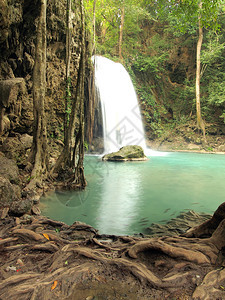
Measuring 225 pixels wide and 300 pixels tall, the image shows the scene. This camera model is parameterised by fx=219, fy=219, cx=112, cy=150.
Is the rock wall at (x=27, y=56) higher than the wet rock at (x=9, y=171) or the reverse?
higher

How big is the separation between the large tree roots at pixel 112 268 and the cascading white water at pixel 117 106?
1524 centimetres

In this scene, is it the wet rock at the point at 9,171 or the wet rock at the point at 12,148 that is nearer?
the wet rock at the point at 9,171

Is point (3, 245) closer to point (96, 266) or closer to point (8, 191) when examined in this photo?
point (96, 266)

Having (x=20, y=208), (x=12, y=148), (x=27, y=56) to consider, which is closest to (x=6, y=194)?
(x=20, y=208)

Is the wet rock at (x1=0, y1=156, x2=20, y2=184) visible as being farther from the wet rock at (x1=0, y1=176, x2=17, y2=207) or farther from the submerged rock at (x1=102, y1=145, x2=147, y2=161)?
the submerged rock at (x1=102, y1=145, x2=147, y2=161)

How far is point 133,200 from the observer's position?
20.6ft

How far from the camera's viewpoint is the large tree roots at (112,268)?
5.95 ft

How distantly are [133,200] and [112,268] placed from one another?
4170 mm

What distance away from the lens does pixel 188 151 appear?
19.9 m

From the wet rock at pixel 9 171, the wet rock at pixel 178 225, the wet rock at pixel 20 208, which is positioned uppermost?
the wet rock at pixel 9 171

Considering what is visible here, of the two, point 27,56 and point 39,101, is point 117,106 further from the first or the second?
point 39,101

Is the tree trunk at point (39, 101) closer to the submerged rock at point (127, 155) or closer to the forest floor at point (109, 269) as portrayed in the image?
the forest floor at point (109, 269)

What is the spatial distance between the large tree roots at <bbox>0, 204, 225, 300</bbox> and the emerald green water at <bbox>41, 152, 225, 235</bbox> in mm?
1709

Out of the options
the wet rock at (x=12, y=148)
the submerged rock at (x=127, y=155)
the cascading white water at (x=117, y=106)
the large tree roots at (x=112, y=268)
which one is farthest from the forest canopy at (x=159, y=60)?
the large tree roots at (x=112, y=268)
